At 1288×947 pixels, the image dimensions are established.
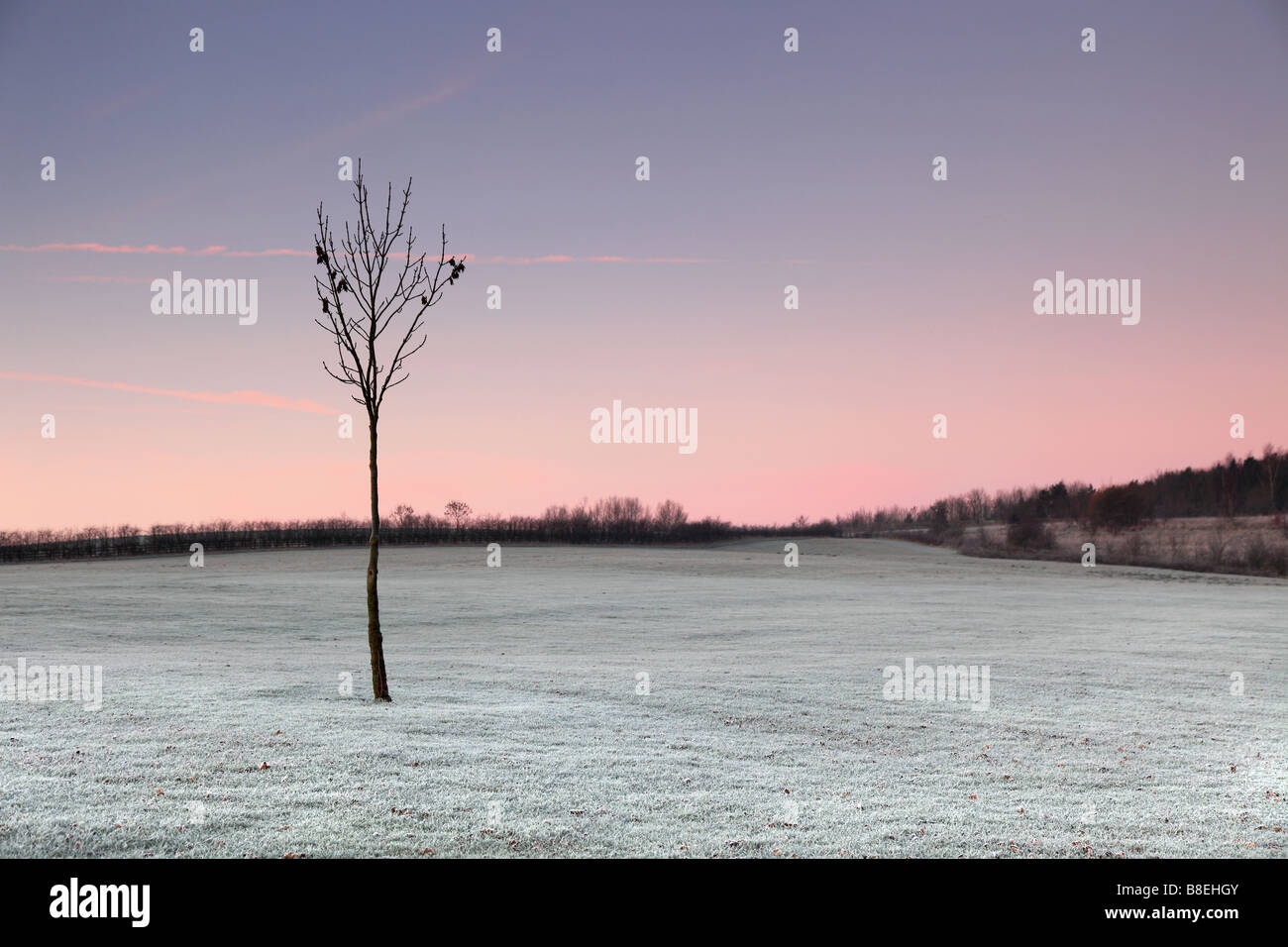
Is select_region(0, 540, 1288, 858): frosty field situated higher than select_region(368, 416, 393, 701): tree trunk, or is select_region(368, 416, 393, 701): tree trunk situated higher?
select_region(368, 416, 393, 701): tree trunk

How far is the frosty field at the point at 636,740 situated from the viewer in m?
8.45

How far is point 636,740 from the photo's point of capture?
41.0ft

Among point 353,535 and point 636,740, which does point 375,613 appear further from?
point 353,535

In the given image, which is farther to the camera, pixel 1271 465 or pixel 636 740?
pixel 1271 465

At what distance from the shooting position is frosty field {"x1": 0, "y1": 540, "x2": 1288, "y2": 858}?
8453 mm

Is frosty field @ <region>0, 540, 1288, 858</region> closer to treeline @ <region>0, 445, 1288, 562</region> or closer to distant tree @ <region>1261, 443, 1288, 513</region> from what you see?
treeline @ <region>0, 445, 1288, 562</region>

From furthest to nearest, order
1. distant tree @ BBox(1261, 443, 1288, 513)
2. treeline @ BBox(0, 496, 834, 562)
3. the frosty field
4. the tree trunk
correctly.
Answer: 1. distant tree @ BBox(1261, 443, 1288, 513)
2. treeline @ BBox(0, 496, 834, 562)
3. the tree trunk
4. the frosty field

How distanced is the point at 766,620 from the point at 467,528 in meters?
64.1

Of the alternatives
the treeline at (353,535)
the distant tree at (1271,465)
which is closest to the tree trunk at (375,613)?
the treeline at (353,535)

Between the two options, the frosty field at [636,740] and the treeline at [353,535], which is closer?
the frosty field at [636,740]

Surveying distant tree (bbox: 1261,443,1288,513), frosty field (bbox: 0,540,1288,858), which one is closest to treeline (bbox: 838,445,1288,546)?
distant tree (bbox: 1261,443,1288,513)

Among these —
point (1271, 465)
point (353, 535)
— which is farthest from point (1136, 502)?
point (353, 535)

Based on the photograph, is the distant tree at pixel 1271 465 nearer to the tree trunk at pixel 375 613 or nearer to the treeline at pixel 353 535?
the treeline at pixel 353 535

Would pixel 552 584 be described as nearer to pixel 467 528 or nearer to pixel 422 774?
pixel 422 774
